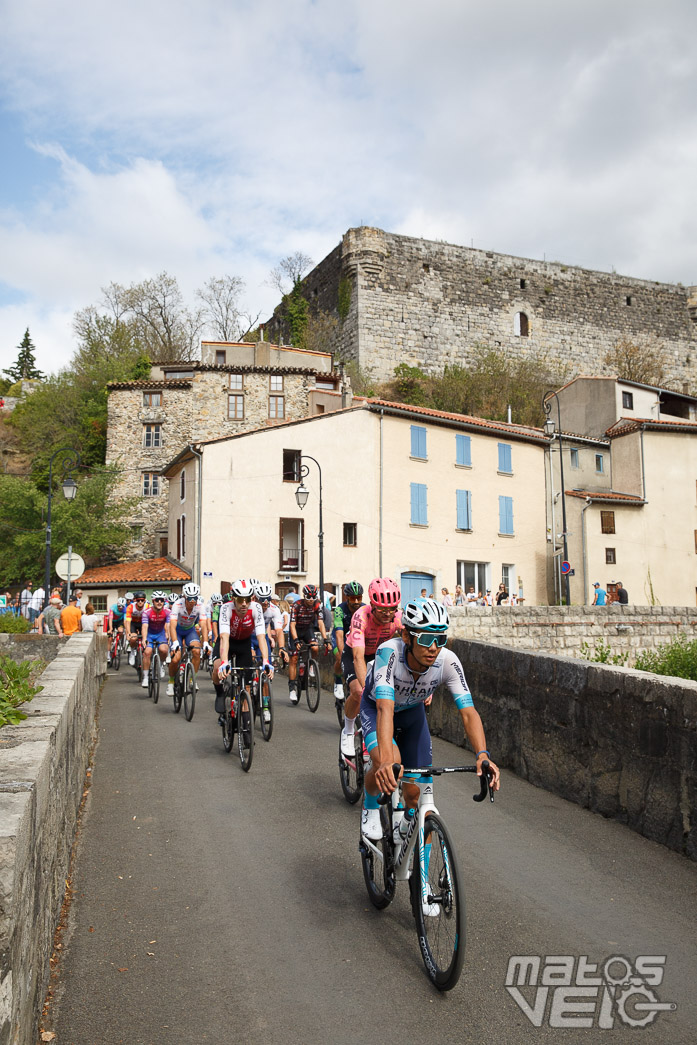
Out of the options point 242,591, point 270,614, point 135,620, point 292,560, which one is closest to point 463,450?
point 292,560

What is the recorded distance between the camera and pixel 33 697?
604 centimetres

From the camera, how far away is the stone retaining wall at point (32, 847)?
267cm

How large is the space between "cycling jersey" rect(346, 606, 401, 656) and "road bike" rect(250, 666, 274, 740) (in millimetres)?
2345

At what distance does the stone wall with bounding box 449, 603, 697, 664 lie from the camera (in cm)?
2586

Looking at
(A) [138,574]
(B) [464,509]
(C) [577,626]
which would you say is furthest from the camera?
(B) [464,509]

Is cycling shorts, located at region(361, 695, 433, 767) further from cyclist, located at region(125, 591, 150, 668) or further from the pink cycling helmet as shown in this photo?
cyclist, located at region(125, 591, 150, 668)

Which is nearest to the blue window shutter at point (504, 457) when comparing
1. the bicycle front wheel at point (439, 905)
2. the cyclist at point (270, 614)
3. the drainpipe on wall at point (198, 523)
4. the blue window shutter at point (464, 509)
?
the blue window shutter at point (464, 509)

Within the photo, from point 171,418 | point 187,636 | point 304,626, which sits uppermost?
point 171,418

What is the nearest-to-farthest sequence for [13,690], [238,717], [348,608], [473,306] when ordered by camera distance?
[13,690] → [238,717] → [348,608] → [473,306]

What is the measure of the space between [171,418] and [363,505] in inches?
610

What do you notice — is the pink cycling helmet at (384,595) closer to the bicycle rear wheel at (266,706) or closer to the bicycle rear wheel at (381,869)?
the bicycle rear wheel at (381,869)

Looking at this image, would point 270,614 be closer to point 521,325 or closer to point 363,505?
point 363,505

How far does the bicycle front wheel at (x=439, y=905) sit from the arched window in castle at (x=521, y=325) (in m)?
62.7

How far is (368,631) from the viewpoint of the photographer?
7.82m
